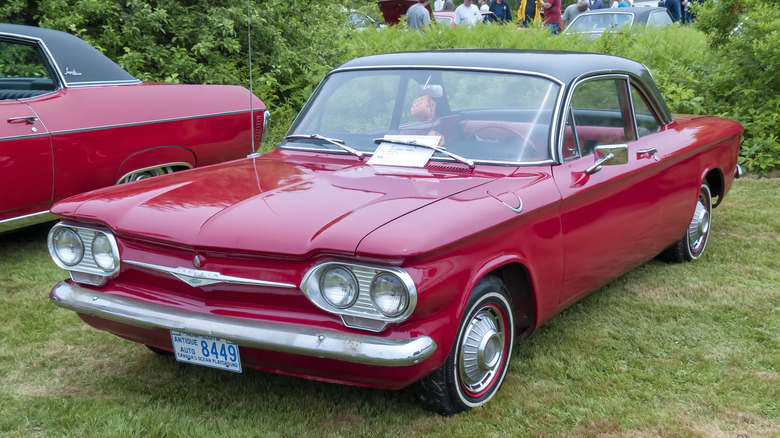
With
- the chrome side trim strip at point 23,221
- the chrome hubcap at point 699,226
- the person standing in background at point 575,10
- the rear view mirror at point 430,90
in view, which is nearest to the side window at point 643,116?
the chrome hubcap at point 699,226

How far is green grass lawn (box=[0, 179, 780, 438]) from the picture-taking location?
123 inches

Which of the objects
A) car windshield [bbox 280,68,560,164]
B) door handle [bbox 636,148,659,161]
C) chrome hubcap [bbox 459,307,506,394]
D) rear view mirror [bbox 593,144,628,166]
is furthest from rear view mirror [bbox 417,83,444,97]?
chrome hubcap [bbox 459,307,506,394]

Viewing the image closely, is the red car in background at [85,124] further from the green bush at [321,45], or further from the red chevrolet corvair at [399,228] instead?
the green bush at [321,45]

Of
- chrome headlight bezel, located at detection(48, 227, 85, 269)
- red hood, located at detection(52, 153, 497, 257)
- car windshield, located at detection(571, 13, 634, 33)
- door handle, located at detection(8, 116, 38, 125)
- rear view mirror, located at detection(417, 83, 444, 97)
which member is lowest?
car windshield, located at detection(571, 13, 634, 33)

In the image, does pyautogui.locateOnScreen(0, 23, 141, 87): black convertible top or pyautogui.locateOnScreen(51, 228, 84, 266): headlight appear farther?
pyautogui.locateOnScreen(0, 23, 141, 87): black convertible top

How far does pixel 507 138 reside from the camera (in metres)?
3.80

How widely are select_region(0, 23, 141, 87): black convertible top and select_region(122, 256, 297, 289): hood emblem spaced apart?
3150 millimetres

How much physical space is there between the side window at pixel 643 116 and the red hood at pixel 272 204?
5.11 ft

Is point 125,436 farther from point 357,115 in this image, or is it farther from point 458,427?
point 357,115

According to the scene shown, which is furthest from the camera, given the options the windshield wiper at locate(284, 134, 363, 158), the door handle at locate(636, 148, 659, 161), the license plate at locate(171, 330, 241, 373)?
the door handle at locate(636, 148, 659, 161)

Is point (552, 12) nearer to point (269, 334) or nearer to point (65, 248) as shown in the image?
point (65, 248)

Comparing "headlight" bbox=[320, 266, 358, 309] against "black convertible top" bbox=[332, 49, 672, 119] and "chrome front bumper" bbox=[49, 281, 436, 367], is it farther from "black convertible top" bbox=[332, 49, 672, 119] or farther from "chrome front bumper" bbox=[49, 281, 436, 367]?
"black convertible top" bbox=[332, 49, 672, 119]

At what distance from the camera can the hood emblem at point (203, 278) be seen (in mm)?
2861

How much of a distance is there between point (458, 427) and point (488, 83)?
5.92ft
